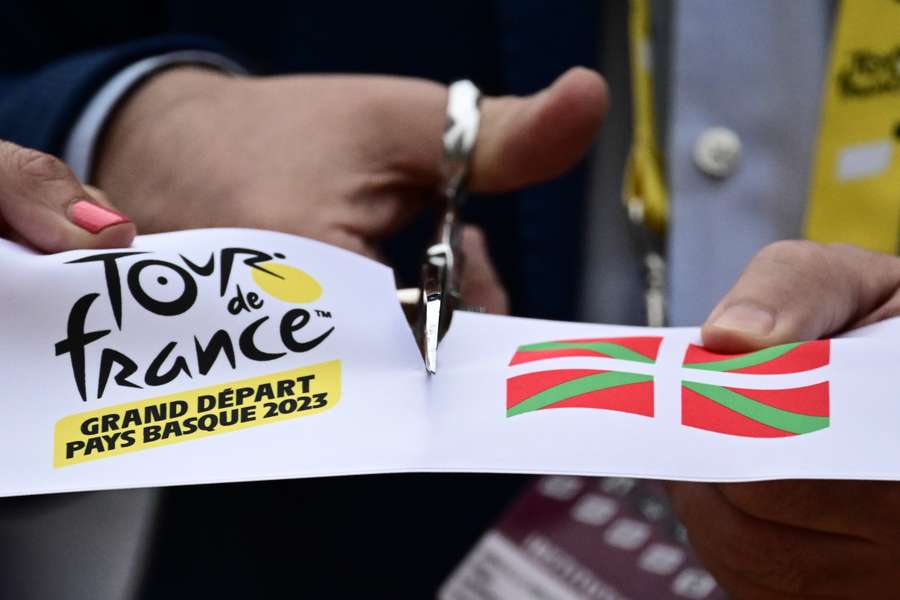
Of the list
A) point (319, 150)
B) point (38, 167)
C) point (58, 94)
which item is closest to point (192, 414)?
point (38, 167)

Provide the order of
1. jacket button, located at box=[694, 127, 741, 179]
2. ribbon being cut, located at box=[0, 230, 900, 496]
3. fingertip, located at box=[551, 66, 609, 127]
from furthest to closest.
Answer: jacket button, located at box=[694, 127, 741, 179]
fingertip, located at box=[551, 66, 609, 127]
ribbon being cut, located at box=[0, 230, 900, 496]

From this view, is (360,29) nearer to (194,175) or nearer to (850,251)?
(194,175)

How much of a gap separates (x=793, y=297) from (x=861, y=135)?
311 mm

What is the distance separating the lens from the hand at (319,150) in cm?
61

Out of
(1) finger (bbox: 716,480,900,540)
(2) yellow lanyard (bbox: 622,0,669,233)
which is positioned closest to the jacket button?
(2) yellow lanyard (bbox: 622,0,669,233)

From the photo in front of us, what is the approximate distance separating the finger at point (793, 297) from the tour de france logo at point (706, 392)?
11 millimetres

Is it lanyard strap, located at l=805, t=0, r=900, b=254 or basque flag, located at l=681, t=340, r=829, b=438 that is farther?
lanyard strap, located at l=805, t=0, r=900, b=254

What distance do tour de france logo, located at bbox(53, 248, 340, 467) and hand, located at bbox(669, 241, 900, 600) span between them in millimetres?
221

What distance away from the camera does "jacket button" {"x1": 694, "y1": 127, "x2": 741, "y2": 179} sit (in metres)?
0.74

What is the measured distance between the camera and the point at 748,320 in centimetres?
44

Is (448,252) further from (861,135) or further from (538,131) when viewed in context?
(861,135)

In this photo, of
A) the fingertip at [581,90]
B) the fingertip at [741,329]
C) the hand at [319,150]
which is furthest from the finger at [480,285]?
the fingertip at [741,329]

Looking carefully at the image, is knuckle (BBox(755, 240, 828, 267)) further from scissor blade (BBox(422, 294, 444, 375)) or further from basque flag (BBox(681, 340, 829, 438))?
scissor blade (BBox(422, 294, 444, 375))

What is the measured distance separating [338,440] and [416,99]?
0.32 m
